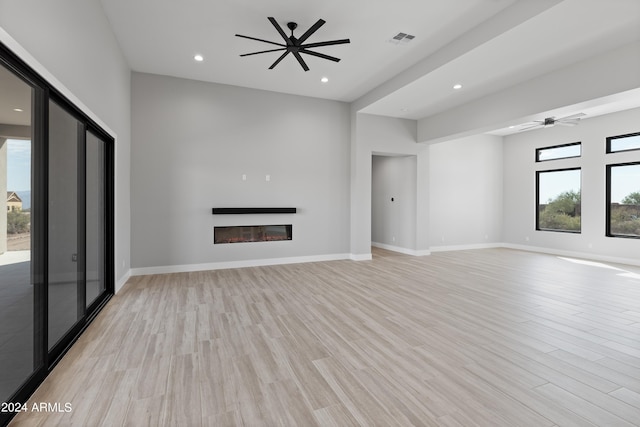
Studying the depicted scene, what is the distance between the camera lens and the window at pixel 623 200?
6.44 metres

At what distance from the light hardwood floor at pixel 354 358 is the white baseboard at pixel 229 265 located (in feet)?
2.82

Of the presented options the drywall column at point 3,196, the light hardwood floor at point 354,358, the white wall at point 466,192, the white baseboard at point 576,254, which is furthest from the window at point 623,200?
the drywall column at point 3,196

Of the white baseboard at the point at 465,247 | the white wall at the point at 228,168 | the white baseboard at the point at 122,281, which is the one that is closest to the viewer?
the white baseboard at the point at 122,281

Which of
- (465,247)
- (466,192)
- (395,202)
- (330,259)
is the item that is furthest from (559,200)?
Result: (330,259)

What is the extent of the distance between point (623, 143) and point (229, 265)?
8714 millimetres

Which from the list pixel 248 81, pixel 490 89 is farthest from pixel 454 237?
pixel 248 81

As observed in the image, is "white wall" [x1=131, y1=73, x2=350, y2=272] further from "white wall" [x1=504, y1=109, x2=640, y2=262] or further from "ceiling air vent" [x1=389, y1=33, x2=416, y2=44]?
"white wall" [x1=504, y1=109, x2=640, y2=262]

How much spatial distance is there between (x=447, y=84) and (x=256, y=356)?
16.3 ft

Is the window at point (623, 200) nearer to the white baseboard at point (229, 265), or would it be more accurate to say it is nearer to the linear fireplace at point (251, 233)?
the white baseboard at point (229, 265)

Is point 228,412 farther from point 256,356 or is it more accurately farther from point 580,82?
point 580,82

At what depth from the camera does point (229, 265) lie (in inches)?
230

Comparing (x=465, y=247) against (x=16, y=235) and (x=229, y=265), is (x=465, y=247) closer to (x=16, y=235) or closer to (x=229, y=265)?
(x=229, y=265)

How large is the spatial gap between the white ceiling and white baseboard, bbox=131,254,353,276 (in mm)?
3413

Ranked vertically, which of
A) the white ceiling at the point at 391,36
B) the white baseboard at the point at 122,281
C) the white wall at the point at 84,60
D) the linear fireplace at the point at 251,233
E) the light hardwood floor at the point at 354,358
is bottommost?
the light hardwood floor at the point at 354,358
